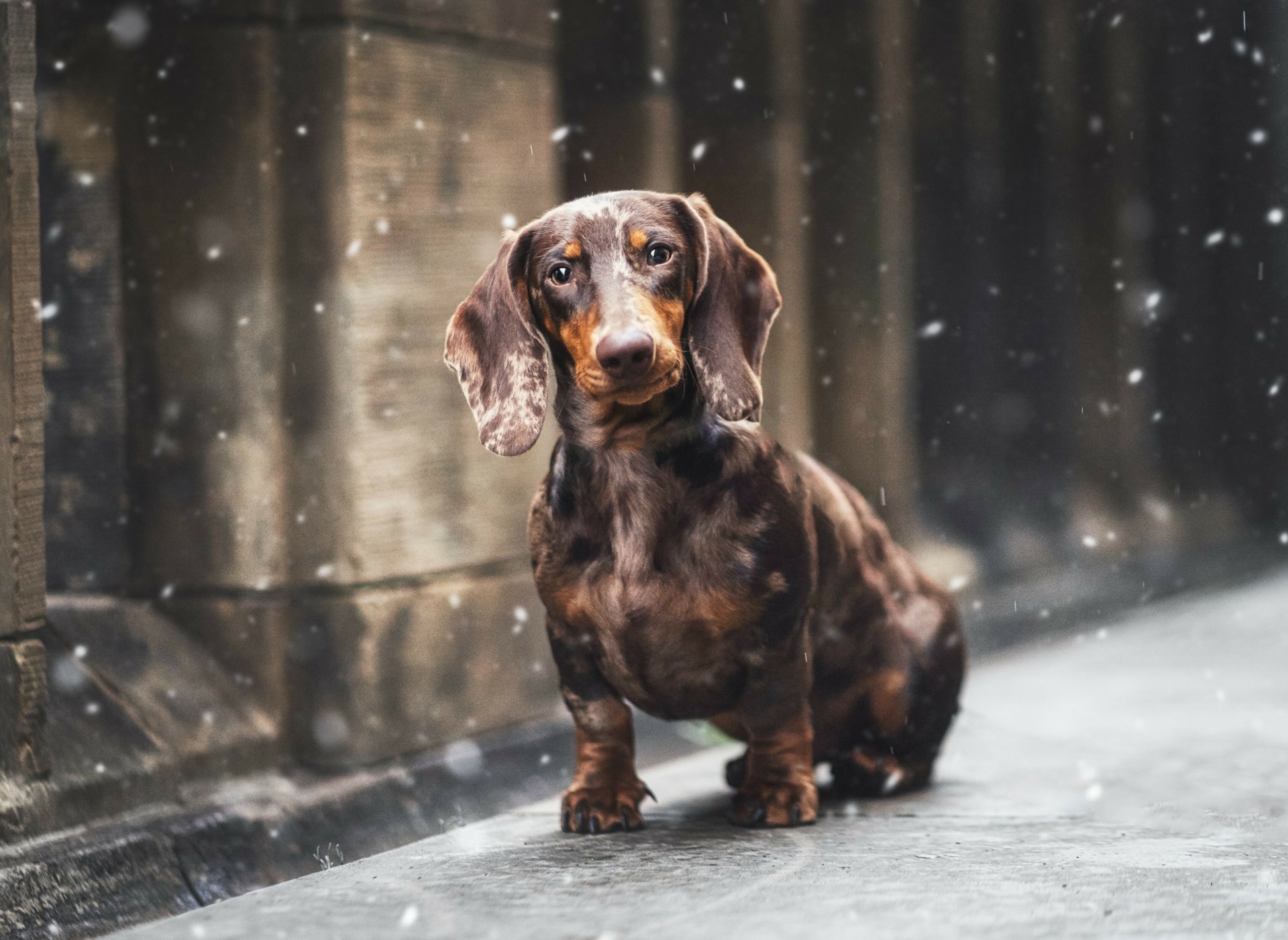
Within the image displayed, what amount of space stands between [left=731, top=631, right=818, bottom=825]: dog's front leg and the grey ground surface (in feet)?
0.17

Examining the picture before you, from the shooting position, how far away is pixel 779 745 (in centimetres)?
311

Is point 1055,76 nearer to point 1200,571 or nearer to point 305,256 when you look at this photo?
point 1200,571

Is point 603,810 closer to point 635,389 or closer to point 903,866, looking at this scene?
point 903,866

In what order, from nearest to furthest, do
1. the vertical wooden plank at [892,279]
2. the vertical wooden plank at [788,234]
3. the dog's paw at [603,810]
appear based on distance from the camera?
the dog's paw at [603,810], the vertical wooden plank at [788,234], the vertical wooden plank at [892,279]

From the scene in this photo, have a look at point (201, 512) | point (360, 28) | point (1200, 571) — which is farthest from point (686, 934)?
point (1200, 571)

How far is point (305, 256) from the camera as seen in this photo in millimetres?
4688

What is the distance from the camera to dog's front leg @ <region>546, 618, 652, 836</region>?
3.12 metres

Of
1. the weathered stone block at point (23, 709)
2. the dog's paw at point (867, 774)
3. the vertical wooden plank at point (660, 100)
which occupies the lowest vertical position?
the dog's paw at point (867, 774)

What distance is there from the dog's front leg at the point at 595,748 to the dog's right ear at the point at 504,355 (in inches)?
18.5

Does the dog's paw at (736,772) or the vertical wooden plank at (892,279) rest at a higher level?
the vertical wooden plank at (892,279)

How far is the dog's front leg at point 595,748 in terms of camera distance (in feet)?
10.3

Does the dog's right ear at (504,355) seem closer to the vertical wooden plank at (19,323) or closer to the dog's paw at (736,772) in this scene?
the dog's paw at (736,772)

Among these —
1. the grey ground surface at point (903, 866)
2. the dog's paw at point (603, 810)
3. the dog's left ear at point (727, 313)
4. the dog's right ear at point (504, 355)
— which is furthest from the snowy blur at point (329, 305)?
the dog's left ear at point (727, 313)

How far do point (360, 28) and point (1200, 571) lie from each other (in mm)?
6634
